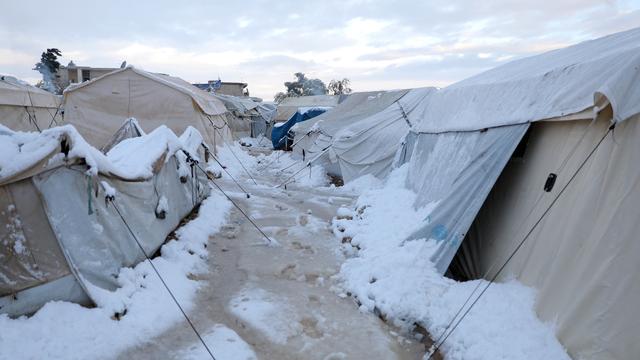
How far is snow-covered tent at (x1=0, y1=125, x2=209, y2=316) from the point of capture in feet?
15.8

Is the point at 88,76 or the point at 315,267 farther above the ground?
the point at 88,76

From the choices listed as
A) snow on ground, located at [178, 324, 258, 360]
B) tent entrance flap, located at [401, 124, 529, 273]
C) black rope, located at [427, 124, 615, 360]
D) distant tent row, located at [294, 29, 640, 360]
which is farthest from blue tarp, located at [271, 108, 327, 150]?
snow on ground, located at [178, 324, 258, 360]

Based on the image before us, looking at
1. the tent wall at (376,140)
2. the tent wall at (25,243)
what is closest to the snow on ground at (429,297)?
the tent wall at (25,243)

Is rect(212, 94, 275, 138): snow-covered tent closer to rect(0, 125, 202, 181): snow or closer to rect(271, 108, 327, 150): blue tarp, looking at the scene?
rect(271, 108, 327, 150): blue tarp

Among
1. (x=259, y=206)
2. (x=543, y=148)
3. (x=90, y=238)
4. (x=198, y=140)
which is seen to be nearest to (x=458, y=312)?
(x=543, y=148)

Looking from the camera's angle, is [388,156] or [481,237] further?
[388,156]

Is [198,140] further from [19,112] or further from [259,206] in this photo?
[19,112]

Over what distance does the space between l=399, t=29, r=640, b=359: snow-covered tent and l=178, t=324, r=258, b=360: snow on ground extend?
9.75ft

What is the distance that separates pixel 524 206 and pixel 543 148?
81 cm

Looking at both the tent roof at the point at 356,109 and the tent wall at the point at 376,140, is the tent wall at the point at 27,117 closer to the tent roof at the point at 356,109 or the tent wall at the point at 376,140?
the tent roof at the point at 356,109

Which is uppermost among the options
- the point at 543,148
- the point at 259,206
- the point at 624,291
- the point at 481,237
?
the point at 543,148

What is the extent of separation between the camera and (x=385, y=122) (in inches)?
613

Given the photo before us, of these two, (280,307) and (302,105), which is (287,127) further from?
(280,307)

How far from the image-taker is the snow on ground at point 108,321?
432 centimetres
